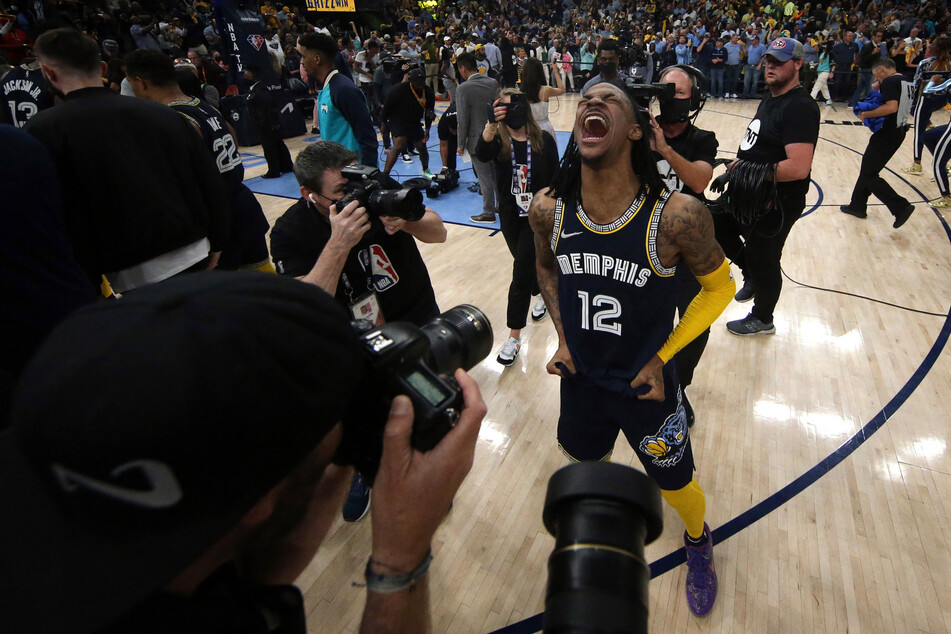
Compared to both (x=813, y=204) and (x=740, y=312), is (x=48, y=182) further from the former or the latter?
(x=813, y=204)

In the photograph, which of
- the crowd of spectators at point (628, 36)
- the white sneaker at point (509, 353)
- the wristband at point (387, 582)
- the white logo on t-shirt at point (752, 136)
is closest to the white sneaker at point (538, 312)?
the white sneaker at point (509, 353)

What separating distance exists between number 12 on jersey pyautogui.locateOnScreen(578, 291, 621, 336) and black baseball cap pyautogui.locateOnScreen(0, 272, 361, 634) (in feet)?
4.41

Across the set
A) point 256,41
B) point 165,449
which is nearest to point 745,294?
point 165,449

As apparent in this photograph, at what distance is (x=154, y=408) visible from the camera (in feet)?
1.66

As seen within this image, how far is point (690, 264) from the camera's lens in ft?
5.68

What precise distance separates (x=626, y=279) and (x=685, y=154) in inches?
51.1

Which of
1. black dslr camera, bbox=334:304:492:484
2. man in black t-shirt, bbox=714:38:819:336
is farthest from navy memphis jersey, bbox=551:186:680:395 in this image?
man in black t-shirt, bbox=714:38:819:336

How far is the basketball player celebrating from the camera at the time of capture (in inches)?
66.3

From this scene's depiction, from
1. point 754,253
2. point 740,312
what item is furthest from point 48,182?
point 740,312

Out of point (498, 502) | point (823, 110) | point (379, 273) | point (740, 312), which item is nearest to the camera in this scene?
point (379, 273)

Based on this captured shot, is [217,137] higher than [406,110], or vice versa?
[217,137]

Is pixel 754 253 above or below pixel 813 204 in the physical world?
above

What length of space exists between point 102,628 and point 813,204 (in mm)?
7325

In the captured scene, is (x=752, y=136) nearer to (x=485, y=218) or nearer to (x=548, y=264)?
(x=548, y=264)
